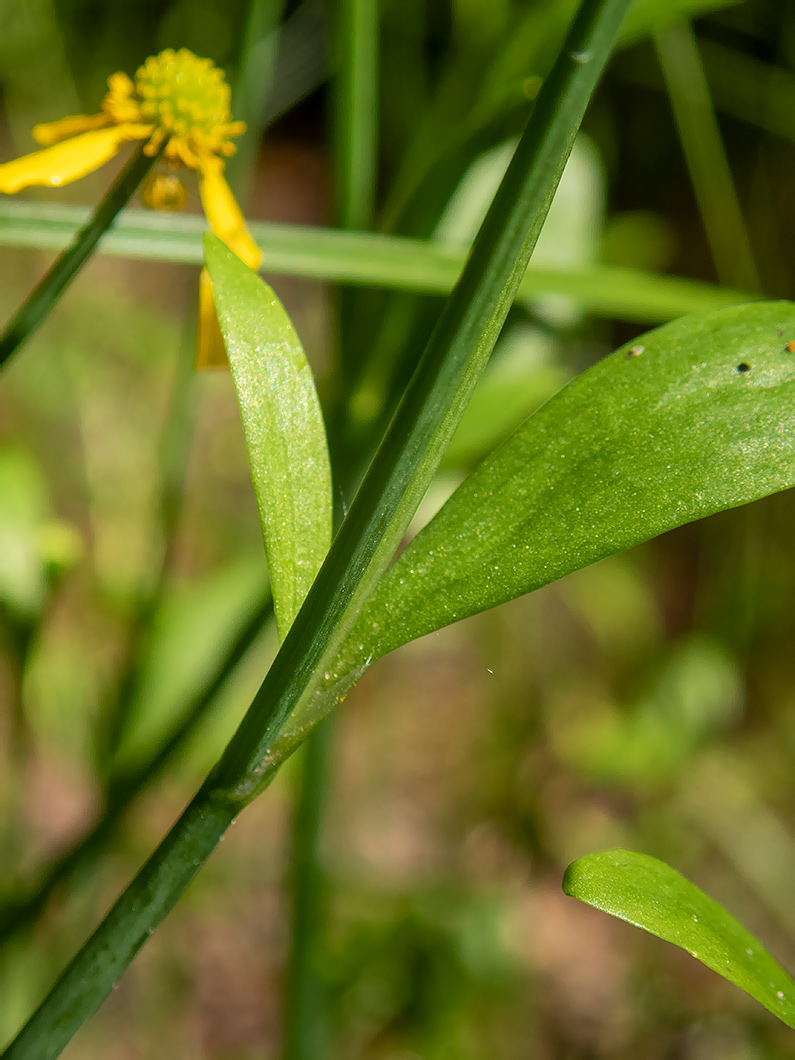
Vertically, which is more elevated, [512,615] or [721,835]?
[512,615]

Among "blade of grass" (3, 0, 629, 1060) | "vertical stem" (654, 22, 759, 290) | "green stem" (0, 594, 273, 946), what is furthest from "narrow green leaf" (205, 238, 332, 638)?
"vertical stem" (654, 22, 759, 290)

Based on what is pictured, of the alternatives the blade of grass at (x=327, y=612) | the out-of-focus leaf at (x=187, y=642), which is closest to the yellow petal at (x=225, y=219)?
the blade of grass at (x=327, y=612)

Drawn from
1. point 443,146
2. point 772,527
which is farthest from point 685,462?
point 772,527

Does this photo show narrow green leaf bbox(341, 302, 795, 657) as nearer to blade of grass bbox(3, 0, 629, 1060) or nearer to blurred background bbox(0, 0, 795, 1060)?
blade of grass bbox(3, 0, 629, 1060)

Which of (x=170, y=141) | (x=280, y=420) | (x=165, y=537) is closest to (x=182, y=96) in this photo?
(x=170, y=141)

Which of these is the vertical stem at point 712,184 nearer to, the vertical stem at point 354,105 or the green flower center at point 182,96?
the vertical stem at point 354,105

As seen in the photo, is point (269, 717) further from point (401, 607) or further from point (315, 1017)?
point (315, 1017)

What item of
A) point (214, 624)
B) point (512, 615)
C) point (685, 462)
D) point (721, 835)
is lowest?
point (721, 835)
